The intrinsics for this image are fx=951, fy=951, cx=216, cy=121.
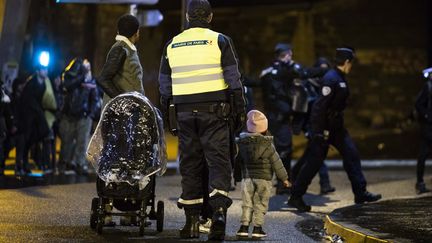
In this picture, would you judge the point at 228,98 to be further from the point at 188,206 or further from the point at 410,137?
the point at 410,137

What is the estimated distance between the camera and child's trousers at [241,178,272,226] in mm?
9086

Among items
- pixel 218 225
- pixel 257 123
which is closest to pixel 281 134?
pixel 257 123

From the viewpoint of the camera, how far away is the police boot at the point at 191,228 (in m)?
8.54

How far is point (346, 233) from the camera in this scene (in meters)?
9.10

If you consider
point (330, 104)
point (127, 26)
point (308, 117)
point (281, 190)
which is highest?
point (127, 26)

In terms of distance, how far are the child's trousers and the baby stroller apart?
945mm

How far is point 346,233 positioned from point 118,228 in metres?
2.19

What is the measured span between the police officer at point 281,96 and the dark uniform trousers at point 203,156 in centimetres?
462

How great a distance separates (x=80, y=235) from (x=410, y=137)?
18.0 m

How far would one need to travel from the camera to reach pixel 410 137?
25328 mm

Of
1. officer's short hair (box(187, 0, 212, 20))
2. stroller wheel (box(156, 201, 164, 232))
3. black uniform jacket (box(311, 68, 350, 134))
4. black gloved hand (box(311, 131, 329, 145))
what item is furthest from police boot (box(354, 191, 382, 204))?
officer's short hair (box(187, 0, 212, 20))

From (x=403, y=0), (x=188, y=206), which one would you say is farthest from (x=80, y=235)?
(x=403, y=0)

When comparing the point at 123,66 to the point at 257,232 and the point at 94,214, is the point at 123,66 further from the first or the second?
the point at 257,232

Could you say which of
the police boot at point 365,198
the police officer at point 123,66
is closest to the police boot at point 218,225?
the police officer at point 123,66
